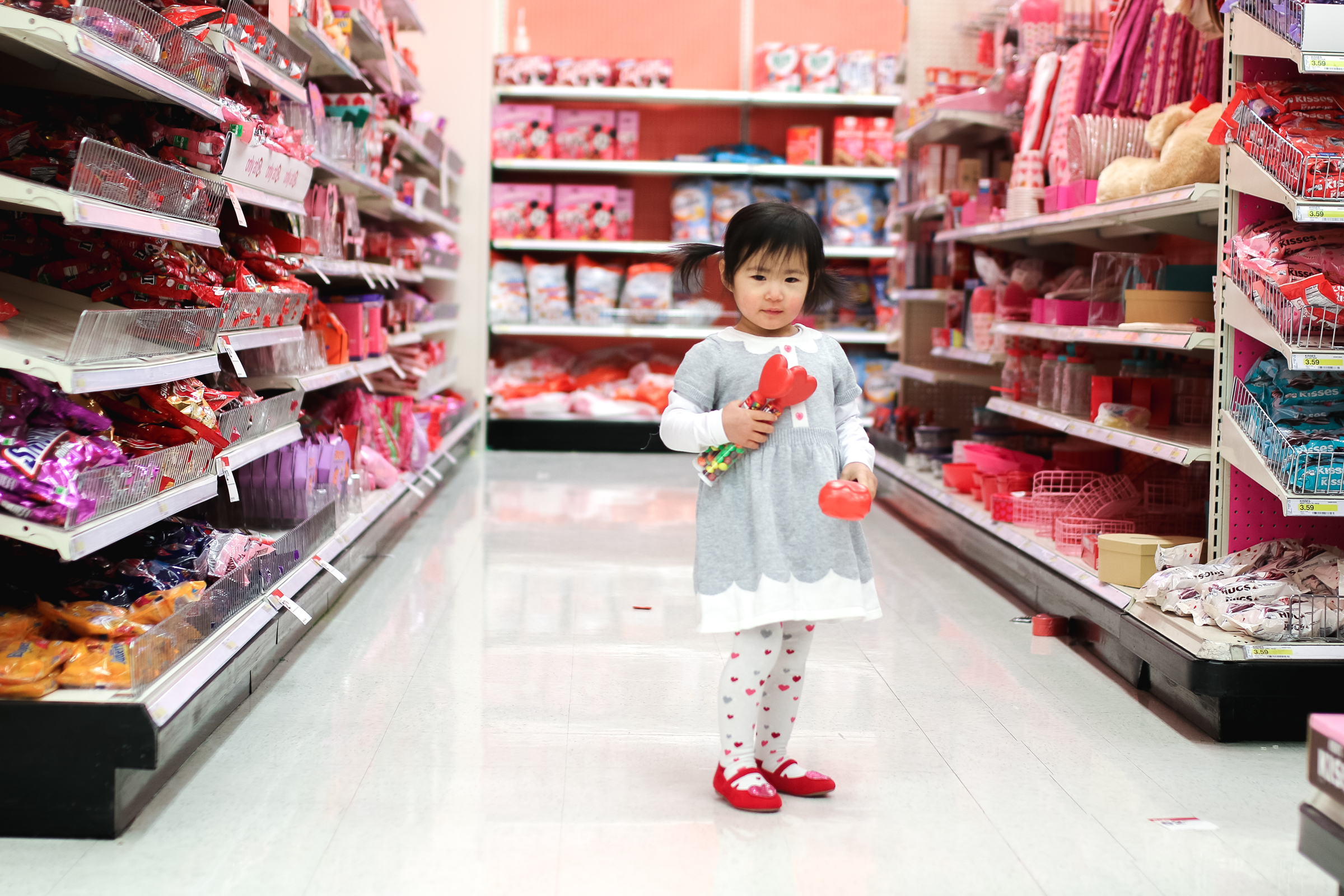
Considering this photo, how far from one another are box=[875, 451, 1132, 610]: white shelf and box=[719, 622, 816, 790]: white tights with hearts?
46.4 inches

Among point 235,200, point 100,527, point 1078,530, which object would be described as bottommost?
point 1078,530

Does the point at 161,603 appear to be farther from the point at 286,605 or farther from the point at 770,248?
the point at 770,248

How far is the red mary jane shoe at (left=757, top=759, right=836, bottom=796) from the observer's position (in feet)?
7.75

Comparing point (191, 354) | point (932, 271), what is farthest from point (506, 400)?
point (191, 354)

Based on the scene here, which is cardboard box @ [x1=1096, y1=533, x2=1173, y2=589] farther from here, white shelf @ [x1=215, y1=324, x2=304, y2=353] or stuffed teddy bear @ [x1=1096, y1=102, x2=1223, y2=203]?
white shelf @ [x1=215, y1=324, x2=304, y2=353]

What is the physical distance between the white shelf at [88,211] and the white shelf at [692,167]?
5304mm

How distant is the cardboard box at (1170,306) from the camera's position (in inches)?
136

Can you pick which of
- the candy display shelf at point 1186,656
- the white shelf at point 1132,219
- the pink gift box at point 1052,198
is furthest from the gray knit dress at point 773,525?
the pink gift box at point 1052,198

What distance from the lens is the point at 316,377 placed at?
383 cm

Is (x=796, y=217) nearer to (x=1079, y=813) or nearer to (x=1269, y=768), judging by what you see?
(x=1079, y=813)

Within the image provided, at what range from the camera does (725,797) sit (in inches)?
92.0

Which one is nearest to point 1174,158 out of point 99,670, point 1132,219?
point 1132,219

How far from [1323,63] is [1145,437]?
1.14 meters

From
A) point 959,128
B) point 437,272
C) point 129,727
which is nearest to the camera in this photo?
point 129,727
